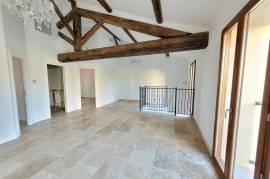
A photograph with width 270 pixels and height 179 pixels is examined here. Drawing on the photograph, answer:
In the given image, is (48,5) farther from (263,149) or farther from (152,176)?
(263,149)

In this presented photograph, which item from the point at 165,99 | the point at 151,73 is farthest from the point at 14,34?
the point at 165,99

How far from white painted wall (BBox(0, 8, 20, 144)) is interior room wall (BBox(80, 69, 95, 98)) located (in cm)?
640

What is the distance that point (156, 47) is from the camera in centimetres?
334

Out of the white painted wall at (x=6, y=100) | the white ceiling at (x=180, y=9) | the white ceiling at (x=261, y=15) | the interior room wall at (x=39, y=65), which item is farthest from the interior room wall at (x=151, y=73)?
the white painted wall at (x=6, y=100)

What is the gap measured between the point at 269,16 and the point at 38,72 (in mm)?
5683

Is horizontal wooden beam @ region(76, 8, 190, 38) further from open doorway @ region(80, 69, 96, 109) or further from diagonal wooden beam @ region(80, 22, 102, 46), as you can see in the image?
open doorway @ region(80, 69, 96, 109)

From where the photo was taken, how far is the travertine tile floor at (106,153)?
203cm

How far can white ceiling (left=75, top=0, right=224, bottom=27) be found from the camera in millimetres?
2209

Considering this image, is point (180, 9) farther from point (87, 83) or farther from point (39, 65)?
point (87, 83)

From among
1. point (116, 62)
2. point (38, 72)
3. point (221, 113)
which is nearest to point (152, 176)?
point (221, 113)

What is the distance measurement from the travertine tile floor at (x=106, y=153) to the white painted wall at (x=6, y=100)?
0.29 m

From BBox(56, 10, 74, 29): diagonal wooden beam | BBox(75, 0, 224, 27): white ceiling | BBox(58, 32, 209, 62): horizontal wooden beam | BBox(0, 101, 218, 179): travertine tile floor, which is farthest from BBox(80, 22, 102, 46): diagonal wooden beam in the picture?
BBox(0, 101, 218, 179): travertine tile floor

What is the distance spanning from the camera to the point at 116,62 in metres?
8.51

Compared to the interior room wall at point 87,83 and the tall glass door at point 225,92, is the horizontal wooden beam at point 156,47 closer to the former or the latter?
the tall glass door at point 225,92
